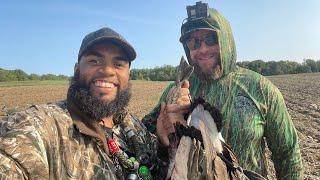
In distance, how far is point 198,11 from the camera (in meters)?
3.88

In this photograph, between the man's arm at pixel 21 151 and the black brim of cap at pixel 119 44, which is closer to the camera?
the man's arm at pixel 21 151

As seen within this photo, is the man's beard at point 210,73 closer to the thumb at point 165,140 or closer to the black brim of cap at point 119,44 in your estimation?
the black brim of cap at point 119,44

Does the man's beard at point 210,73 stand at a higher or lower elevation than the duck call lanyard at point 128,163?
higher

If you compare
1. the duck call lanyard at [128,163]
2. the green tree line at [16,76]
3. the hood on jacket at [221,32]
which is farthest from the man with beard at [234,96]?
the green tree line at [16,76]

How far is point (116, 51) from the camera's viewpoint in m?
3.50

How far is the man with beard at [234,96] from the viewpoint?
3828 mm

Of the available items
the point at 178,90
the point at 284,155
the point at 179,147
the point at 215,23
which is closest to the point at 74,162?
the point at 179,147

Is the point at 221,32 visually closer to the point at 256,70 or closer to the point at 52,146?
the point at 52,146

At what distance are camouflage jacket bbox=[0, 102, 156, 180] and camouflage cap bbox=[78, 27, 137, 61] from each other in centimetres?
48

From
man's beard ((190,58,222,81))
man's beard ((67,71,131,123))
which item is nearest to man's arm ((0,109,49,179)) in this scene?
man's beard ((67,71,131,123))

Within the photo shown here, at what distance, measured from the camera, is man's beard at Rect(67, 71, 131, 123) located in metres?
3.31

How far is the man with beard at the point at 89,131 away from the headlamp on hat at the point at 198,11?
643mm

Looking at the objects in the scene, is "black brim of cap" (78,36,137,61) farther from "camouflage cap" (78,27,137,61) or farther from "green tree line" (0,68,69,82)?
"green tree line" (0,68,69,82)

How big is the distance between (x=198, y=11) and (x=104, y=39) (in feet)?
2.99
